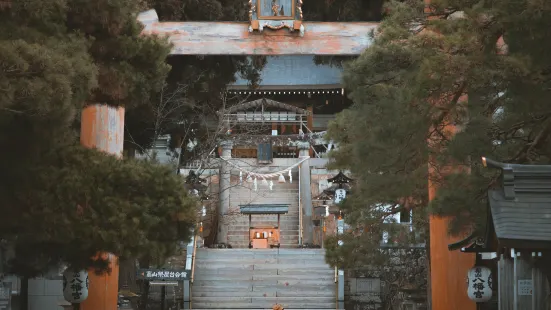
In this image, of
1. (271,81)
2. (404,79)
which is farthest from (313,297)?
(271,81)

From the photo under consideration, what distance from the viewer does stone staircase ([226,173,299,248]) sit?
1254 inches

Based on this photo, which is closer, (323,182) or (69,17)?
(69,17)

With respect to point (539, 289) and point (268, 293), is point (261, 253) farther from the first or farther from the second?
point (539, 289)

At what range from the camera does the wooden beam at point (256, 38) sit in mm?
17359

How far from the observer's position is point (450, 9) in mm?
10805

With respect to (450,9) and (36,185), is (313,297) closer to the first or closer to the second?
(450,9)

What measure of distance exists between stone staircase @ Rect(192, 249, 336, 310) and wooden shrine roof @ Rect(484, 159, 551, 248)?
553 inches

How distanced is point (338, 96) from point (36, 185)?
3003 centimetres

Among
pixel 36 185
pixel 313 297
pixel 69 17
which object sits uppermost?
pixel 69 17

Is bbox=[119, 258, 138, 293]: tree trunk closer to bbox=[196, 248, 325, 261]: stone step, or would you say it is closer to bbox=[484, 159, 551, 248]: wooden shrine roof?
bbox=[196, 248, 325, 261]: stone step

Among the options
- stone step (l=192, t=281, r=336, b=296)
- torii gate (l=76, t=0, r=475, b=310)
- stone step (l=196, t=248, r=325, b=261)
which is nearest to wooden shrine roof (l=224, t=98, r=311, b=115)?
stone step (l=196, t=248, r=325, b=261)

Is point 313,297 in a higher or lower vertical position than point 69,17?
lower

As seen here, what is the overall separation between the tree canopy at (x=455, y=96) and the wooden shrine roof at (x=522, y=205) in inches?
40.8

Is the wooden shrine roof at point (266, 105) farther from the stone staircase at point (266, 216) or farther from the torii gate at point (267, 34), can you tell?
the torii gate at point (267, 34)
